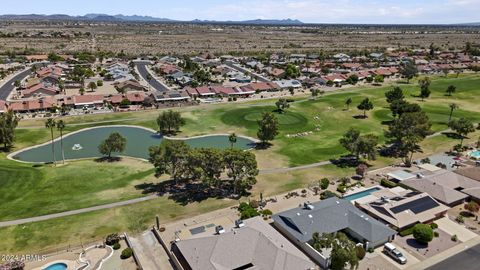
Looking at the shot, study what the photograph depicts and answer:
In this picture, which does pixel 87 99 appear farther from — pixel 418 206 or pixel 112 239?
pixel 418 206

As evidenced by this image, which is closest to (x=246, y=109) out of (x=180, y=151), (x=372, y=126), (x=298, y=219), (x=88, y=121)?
(x=372, y=126)

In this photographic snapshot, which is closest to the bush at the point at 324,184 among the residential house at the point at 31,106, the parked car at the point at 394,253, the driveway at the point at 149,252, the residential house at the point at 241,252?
the parked car at the point at 394,253

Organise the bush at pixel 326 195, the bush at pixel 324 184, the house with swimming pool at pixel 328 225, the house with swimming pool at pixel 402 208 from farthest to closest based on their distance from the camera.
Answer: the bush at pixel 324 184 → the bush at pixel 326 195 → the house with swimming pool at pixel 402 208 → the house with swimming pool at pixel 328 225

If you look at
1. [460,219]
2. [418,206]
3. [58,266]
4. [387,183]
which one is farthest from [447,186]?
[58,266]

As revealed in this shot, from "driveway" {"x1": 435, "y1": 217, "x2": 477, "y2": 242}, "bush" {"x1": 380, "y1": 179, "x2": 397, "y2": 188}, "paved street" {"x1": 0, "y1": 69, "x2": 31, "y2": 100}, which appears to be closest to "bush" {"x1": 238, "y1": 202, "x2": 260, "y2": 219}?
"bush" {"x1": 380, "y1": 179, "x2": 397, "y2": 188}

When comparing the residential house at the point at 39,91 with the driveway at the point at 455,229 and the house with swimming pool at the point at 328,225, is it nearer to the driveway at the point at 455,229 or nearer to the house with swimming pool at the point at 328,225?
the house with swimming pool at the point at 328,225
